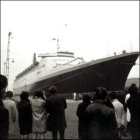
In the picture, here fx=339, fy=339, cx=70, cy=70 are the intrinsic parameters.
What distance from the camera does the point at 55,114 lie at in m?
7.54

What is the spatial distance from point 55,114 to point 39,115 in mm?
407

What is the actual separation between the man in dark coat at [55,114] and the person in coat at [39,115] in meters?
0.15

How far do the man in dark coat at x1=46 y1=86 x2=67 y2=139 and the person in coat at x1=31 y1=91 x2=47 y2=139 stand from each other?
152 millimetres

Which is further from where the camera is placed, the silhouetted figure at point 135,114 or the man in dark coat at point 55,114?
the man in dark coat at point 55,114

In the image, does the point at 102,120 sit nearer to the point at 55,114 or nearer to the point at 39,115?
the point at 55,114

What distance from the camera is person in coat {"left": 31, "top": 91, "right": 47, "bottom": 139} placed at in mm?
7645

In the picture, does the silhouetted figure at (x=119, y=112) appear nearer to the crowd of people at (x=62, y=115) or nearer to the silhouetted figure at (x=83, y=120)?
the crowd of people at (x=62, y=115)

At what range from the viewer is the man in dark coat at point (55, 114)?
7500 millimetres

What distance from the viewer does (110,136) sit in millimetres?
5617

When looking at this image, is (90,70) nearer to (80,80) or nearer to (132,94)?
(80,80)

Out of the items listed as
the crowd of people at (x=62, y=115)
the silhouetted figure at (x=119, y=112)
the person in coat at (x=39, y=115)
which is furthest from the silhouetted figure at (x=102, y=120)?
the silhouetted figure at (x=119, y=112)

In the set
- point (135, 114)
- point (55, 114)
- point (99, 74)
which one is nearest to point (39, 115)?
point (55, 114)

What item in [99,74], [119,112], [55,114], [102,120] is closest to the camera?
[102,120]

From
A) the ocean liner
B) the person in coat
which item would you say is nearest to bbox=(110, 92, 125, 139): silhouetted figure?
the person in coat
